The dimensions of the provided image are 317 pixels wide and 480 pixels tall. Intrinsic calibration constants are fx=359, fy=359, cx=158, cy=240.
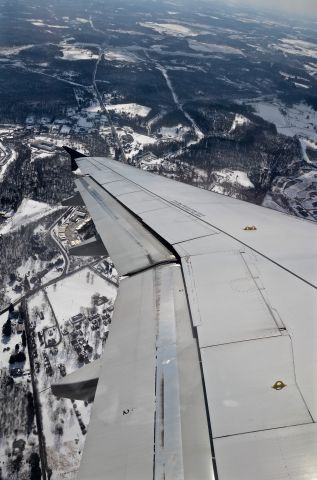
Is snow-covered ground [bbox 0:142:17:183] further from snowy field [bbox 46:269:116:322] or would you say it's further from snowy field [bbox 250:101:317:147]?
snowy field [bbox 250:101:317:147]

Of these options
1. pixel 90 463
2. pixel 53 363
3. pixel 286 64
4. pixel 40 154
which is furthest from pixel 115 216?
pixel 286 64

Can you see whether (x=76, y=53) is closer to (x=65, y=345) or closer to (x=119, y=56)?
(x=119, y=56)

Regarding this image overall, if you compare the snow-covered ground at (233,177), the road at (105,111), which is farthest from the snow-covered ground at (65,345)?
the road at (105,111)

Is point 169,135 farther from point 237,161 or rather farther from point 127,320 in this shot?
point 127,320

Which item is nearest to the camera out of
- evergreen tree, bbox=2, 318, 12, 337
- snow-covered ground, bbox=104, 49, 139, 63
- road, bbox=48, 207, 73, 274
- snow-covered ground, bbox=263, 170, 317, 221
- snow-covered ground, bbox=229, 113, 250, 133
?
evergreen tree, bbox=2, 318, 12, 337

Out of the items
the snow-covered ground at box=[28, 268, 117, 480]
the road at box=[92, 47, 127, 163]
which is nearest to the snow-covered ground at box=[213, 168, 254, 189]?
the road at box=[92, 47, 127, 163]

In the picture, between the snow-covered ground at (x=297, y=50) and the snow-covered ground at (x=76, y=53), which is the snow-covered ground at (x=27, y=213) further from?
the snow-covered ground at (x=297, y=50)
